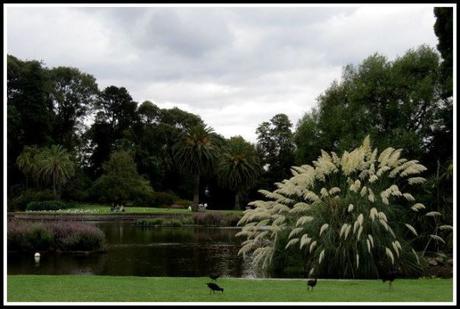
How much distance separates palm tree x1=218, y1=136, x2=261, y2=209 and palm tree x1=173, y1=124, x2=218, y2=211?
5.51 ft

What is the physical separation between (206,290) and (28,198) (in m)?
39.7

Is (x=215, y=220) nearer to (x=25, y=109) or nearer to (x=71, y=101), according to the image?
(x=25, y=109)

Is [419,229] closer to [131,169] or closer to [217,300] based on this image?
[217,300]

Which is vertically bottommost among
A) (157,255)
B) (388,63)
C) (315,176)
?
(157,255)

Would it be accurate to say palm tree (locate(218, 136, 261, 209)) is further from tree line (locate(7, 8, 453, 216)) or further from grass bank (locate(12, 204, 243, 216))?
grass bank (locate(12, 204, 243, 216))

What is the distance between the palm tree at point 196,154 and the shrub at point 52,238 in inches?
1145

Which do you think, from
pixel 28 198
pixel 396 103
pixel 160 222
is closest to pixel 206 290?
pixel 396 103

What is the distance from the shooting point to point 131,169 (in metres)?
47.9

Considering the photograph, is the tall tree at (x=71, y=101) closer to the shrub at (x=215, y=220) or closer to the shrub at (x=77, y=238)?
the shrub at (x=215, y=220)

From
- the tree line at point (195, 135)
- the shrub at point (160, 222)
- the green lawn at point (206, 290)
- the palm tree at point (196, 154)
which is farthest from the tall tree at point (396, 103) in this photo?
the palm tree at point (196, 154)

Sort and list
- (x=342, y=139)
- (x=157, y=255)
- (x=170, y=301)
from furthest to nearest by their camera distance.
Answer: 1. (x=342, y=139)
2. (x=157, y=255)
3. (x=170, y=301)

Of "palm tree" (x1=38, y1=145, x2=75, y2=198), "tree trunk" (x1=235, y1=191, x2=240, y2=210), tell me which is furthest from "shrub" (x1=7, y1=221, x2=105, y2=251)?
"tree trunk" (x1=235, y1=191, x2=240, y2=210)

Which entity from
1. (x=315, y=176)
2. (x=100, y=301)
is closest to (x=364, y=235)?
(x=315, y=176)

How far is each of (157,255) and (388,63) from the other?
14041mm
